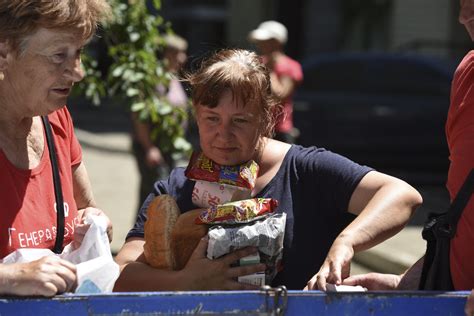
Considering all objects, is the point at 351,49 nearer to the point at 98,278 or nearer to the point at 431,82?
the point at 431,82

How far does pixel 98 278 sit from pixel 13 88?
0.61 meters

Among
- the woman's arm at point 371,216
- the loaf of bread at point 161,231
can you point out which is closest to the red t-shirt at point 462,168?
the woman's arm at point 371,216

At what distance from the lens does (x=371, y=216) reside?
2.75m

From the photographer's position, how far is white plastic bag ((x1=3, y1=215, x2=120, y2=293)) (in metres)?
2.46

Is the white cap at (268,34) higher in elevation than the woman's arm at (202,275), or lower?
higher

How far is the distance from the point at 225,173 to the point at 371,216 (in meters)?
0.43

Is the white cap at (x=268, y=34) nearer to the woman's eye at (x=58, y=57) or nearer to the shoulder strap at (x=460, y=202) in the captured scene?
the woman's eye at (x=58, y=57)

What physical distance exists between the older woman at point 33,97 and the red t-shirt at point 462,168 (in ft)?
3.23

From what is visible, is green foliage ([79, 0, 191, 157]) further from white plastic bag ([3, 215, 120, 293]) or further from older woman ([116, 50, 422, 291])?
white plastic bag ([3, 215, 120, 293])

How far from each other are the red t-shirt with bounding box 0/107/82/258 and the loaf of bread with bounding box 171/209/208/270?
1.05 feet

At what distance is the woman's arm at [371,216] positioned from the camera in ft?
8.68

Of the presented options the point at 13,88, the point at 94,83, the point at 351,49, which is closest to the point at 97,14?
the point at 13,88

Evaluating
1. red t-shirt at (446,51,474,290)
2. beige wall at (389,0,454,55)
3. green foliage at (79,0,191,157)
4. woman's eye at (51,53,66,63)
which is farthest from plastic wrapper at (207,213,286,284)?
beige wall at (389,0,454,55)

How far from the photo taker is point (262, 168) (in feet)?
9.77
